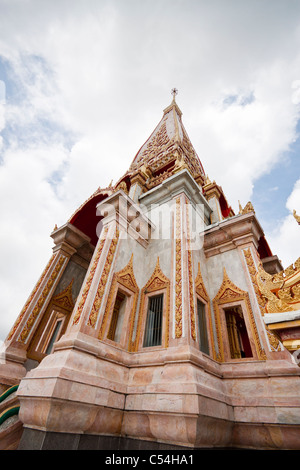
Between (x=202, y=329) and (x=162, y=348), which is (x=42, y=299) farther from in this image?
(x=202, y=329)

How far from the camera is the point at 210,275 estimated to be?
353 inches

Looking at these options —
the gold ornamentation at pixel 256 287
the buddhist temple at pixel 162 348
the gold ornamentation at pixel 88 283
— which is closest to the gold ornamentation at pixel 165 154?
the buddhist temple at pixel 162 348

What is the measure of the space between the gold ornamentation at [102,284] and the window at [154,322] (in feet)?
6.19

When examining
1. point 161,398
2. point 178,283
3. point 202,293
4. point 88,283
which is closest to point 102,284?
point 88,283

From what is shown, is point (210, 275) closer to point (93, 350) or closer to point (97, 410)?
point (93, 350)

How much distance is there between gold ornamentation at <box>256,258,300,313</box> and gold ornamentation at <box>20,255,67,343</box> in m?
9.10

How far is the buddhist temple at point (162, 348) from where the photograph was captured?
13.9ft

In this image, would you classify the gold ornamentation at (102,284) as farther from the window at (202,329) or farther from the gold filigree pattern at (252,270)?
the gold filigree pattern at (252,270)

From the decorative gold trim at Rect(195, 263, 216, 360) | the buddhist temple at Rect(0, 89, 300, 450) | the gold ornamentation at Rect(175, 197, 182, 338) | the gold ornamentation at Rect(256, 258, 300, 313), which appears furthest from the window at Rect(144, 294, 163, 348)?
the gold ornamentation at Rect(256, 258, 300, 313)

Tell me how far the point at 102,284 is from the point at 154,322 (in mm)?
2185

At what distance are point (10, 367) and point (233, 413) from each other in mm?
7305
